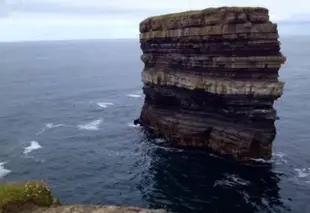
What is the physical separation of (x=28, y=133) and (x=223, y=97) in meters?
40.1

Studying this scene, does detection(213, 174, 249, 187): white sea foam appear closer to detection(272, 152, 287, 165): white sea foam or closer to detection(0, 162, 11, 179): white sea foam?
detection(272, 152, 287, 165): white sea foam

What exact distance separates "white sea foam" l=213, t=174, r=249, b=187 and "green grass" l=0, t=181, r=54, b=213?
35058mm

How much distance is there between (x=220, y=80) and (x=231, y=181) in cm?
1679

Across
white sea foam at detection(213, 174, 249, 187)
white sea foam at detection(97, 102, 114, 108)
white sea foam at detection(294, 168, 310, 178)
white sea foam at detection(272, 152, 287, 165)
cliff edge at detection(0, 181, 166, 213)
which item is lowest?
white sea foam at detection(213, 174, 249, 187)

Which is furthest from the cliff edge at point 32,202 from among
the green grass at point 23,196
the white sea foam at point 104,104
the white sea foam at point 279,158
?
the white sea foam at point 104,104

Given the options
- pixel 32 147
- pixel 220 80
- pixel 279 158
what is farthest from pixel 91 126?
pixel 279 158

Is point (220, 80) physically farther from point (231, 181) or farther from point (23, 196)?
point (23, 196)

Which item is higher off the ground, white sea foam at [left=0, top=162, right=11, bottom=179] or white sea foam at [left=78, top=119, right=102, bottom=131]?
white sea foam at [left=78, top=119, right=102, bottom=131]

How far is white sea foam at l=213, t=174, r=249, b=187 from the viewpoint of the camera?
5659 cm

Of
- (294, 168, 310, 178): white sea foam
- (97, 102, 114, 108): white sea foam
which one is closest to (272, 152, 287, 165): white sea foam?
(294, 168, 310, 178): white sea foam

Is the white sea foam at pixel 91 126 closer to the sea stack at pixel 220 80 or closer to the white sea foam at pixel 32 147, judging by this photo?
the white sea foam at pixel 32 147

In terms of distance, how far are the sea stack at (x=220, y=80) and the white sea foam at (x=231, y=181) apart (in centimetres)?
637

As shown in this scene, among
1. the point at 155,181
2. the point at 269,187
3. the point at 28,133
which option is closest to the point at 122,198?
the point at 155,181

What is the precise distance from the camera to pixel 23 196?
80.3 ft
